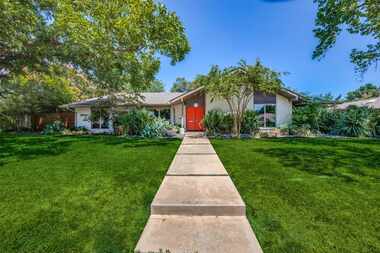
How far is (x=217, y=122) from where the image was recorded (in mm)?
14625

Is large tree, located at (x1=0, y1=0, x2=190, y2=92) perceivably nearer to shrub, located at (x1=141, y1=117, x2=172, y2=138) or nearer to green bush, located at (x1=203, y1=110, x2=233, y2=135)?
shrub, located at (x1=141, y1=117, x2=172, y2=138)

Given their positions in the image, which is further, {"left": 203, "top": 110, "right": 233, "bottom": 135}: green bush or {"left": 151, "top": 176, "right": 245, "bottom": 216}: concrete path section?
{"left": 203, "top": 110, "right": 233, "bottom": 135}: green bush

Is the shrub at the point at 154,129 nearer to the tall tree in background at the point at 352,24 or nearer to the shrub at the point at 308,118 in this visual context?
the shrub at the point at 308,118

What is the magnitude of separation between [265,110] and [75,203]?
14.6 metres

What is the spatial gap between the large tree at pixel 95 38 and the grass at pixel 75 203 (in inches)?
190

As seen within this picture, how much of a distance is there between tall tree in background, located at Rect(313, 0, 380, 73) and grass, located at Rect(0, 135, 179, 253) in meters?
11.3

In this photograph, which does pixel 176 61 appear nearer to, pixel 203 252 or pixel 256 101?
pixel 256 101

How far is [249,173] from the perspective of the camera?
4.97 metres

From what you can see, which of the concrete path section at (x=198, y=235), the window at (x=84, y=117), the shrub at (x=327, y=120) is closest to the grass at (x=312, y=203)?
the concrete path section at (x=198, y=235)

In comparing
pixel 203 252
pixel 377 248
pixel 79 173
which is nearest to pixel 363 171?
pixel 377 248

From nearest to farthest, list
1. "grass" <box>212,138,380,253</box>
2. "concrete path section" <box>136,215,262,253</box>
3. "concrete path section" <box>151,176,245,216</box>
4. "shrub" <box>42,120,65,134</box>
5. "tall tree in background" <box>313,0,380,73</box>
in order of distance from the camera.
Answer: "concrete path section" <box>136,215,262,253</box> → "grass" <box>212,138,380,253</box> → "concrete path section" <box>151,176,245,216</box> → "tall tree in background" <box>313,0,380,73</box> → "shrub" <box>42,120,65,134</box>

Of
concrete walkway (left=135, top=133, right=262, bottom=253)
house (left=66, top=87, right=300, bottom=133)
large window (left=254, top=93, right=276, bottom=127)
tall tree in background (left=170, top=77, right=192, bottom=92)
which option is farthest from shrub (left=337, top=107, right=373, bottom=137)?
tall tree in background (left=170, top=77, right=192, bottom=92)

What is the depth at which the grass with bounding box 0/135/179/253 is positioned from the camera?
8.00 ft

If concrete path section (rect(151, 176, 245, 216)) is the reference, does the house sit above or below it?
above
